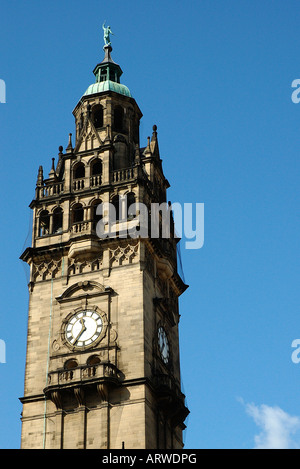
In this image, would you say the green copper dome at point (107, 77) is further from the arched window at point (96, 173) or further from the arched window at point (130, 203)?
the arched window at point (130, 203)

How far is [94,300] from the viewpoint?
191 ft

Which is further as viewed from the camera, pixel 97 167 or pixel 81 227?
pixel 97 167

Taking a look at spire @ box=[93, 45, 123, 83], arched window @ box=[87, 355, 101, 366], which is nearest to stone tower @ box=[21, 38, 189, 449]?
arched window @ box=[87, 355, 101, 366]

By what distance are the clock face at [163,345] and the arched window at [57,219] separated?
849cm

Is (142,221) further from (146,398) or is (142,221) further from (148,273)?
(146,398)

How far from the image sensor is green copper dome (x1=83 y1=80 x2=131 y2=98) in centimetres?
6806

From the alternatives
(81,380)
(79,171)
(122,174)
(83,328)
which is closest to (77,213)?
(79,171)

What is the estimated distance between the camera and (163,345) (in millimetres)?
59812

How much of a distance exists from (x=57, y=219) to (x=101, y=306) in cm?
743

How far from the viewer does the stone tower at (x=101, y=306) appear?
54875 mm

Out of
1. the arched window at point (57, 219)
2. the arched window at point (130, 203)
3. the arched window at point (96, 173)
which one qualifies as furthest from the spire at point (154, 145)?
the arched window at point (57, 219)

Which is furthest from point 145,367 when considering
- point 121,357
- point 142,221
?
point 142,221

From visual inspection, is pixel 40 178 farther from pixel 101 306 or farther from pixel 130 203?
pixel 101 306
